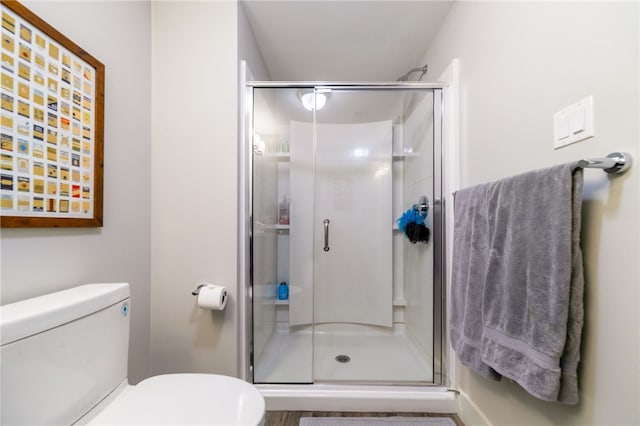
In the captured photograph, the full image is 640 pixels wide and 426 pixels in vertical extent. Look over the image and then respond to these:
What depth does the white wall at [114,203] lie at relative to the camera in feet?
2.69

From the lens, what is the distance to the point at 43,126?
0.84 metres

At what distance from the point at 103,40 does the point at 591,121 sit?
1753 millimetres

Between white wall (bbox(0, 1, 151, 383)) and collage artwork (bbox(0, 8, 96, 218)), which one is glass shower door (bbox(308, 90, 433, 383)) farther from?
collage artwork (bbox(0, 8, 96, 218))

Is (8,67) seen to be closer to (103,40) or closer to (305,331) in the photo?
(103,40)

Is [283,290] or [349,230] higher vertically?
[349,230]

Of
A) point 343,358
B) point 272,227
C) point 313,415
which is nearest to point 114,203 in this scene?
point 272,227

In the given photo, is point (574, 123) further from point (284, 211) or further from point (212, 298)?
point (284, 211)

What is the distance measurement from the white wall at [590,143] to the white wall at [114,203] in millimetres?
1665

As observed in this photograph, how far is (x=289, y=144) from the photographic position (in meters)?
1.99

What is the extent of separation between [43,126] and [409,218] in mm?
1920

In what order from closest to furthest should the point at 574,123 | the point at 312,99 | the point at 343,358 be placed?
the point at 574,123 → the point at 312,99 → the point at 343,358

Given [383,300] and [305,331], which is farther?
[383,300]

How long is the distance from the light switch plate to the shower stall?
0.75m

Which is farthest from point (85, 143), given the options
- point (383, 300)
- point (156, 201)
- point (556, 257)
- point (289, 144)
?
point (383, 300)
